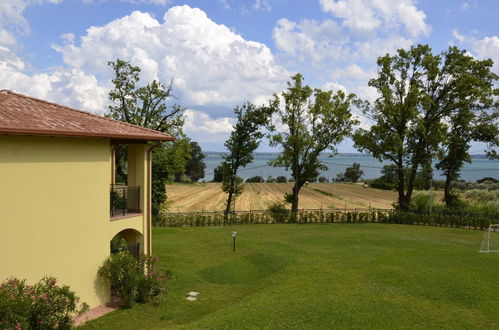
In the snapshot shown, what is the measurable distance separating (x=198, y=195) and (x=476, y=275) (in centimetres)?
4391

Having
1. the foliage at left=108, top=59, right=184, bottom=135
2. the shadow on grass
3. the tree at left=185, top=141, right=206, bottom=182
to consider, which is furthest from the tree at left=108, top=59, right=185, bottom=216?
the tree at left=185, top=141, right=206, bottom=182

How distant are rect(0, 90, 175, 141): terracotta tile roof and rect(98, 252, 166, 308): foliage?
3.76 metres

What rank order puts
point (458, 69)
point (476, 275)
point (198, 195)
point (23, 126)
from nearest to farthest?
1. point (23, 126)
2. point (476, 275)
3. point (458, 69)
4. point (198, 195)

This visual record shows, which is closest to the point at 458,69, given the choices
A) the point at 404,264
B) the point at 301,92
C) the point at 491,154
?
the point at 491,154

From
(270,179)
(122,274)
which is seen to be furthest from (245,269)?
(270,179)

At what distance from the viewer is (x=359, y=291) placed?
12.1 meters

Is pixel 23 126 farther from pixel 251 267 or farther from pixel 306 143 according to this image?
pixel 306 143

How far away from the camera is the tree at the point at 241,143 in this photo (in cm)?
3338

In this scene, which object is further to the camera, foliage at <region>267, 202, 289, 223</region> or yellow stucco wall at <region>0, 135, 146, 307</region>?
foliage at <region>267, 202, 289, 223</region>

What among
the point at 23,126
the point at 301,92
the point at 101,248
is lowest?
the point at 101,248

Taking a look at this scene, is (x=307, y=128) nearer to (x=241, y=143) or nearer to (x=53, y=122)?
(x=241, y=143)

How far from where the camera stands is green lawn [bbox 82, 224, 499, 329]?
9.90m

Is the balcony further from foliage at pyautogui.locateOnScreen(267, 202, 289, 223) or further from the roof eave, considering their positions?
foliage at pyautogui.locateOnScreen(267, 202, 289, 223)

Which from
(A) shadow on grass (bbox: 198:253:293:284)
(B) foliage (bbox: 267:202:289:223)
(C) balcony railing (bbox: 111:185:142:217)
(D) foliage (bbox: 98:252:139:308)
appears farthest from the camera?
(B) foliage (bbox: 267:202:289:223)
